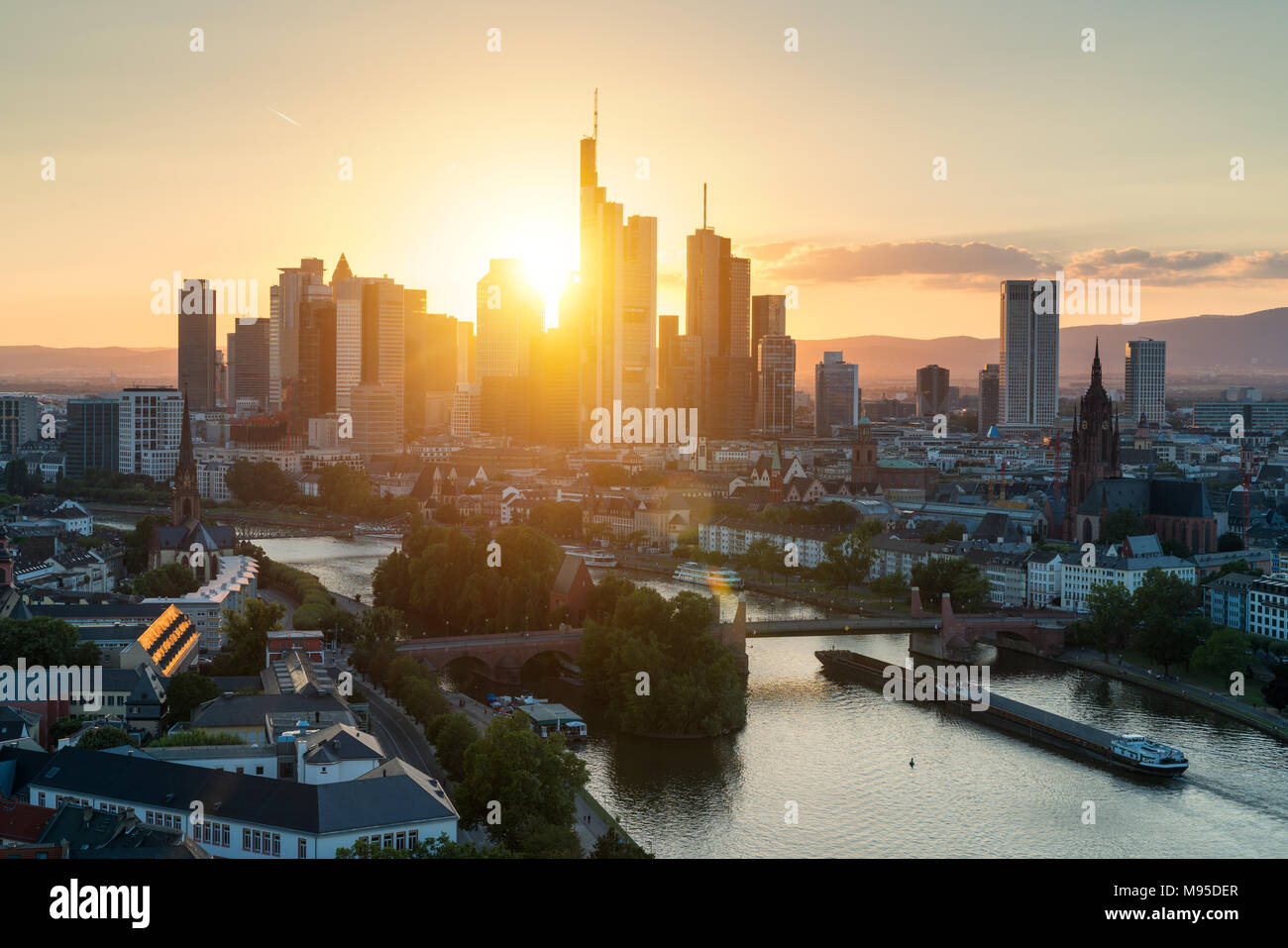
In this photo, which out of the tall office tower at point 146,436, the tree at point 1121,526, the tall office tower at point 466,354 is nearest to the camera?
the tree at point 1121,526

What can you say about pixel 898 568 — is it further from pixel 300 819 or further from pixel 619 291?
pixel 619 291

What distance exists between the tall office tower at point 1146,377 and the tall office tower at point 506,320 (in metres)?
33.0

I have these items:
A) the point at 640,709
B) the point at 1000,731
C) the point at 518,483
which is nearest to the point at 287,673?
the point at 640,709

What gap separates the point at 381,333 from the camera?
Answer: 210 feet

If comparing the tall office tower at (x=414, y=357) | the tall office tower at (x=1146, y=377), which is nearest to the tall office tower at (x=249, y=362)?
the tall office tower at (x=414, y=357)

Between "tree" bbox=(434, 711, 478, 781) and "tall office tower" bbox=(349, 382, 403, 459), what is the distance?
47.0 meters

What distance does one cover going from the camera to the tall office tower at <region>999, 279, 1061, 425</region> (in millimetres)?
79000

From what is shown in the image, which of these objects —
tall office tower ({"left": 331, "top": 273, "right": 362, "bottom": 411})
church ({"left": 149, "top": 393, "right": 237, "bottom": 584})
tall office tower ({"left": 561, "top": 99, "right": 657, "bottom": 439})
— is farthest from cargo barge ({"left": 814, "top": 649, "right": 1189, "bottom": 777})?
tall office tower ({"left": 331, "top": 273, "right": 362, "bottom": 411})

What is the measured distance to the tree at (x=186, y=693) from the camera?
1203 centimetres

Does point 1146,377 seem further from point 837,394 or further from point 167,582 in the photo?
point 167,582

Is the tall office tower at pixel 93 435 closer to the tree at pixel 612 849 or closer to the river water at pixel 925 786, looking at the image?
the river water at pixel 925 786

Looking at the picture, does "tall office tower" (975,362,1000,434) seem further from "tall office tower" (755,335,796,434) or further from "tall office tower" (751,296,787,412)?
"tall office tower" (755,335,796,434)
